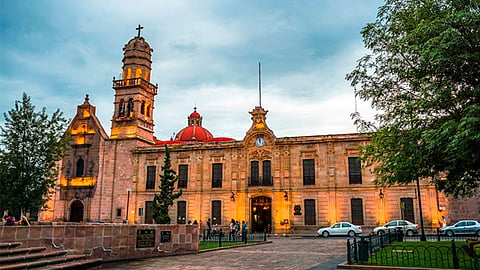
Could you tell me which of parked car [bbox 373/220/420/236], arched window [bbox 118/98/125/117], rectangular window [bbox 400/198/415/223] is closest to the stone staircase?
parked car [bbox 373/220/420/236]

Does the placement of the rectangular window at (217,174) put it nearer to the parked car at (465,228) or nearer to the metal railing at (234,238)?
the metal railing at (234,238)

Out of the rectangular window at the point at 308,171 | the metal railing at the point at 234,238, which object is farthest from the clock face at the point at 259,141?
the metal railing at the point at 234,238

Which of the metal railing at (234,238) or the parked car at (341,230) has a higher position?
the parked car at (341,230)

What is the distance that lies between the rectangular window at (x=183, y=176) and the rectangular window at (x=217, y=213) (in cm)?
370

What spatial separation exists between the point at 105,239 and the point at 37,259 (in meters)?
3.21

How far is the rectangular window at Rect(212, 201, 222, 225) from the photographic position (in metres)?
36.2

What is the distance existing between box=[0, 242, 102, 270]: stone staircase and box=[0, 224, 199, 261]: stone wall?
0.28 m

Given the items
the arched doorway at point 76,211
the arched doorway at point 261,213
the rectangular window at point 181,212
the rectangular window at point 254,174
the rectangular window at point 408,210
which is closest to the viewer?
the rectangular window at point 408,210

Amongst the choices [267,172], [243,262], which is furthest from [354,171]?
[243,262]

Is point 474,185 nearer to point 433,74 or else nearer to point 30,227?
point 433,74

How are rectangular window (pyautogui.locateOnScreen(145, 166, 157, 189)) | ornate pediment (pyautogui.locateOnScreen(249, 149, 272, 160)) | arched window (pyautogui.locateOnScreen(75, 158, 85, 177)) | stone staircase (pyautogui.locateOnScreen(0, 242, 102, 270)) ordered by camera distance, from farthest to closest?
arched window (pyautogui.locateOnScreen(75, 158, 85, 177)) → rectangular window (pyautogui.locateOnScreen(145, 166, 157, 189)) → ornate pediment (pyautogui.locateOnScreen(249, 149, 272, 160)) → stone staircase (pyautogui.locateOnScreen(0, 242, 102, 270))

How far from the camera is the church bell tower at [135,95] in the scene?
136ft

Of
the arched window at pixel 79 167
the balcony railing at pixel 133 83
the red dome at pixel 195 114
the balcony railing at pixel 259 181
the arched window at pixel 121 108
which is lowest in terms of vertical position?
the balcony railing at pixel 259 181

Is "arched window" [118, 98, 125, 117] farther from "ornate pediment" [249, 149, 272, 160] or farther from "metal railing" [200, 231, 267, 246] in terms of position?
"metal railing" [200, 231, 267, 246]
